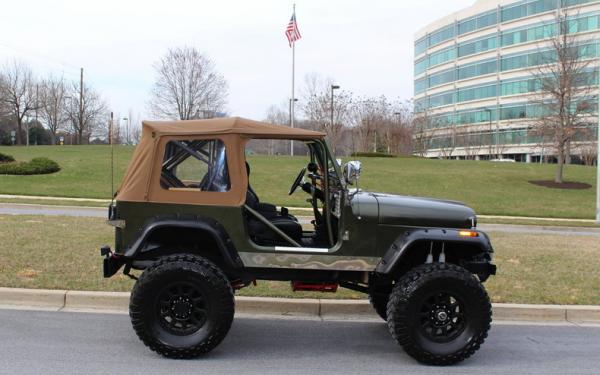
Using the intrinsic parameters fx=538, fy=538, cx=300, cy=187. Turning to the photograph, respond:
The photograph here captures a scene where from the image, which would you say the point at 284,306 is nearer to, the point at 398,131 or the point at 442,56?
the point at 398,131

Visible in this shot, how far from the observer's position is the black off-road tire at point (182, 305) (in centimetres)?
471

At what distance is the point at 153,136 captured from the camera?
16.5 ft

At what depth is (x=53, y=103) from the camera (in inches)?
2256

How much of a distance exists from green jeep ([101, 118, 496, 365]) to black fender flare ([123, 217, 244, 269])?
1 cm

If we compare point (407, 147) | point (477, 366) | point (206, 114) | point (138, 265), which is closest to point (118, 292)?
point (138, 265)

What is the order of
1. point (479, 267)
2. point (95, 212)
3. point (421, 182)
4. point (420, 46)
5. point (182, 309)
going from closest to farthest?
point (182, 309)
point (479, 267)
point (95, 212)
point (421, 182)
point (420, 46)

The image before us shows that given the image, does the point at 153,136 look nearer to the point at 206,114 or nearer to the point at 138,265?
the point at 138,265

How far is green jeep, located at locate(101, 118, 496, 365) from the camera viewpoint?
477 centimetres

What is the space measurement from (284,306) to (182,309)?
1853 millimetres

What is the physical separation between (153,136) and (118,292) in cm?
246

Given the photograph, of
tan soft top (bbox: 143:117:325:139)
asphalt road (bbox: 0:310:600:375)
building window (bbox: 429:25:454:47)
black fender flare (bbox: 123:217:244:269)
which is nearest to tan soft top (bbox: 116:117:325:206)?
tan soft top (bbox: 143:117:325:139)

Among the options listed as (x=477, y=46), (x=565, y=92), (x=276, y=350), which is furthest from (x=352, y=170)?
(x=477, y=46)

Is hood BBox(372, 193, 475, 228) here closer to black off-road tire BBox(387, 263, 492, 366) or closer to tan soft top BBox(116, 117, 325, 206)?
black off-road tire BBox(387, 263, 492, 366)

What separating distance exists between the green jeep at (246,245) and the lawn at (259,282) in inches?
68.5
